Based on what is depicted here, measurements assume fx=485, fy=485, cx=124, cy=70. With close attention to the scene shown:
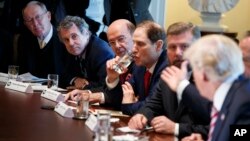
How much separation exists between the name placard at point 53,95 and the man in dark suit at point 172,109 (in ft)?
2.50

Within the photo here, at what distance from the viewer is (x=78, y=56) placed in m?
4.11

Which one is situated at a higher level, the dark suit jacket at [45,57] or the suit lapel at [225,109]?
the dark suit jacket at [45,57]

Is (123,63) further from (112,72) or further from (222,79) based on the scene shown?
(222,79)

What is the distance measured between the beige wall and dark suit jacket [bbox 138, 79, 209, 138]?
2.97m

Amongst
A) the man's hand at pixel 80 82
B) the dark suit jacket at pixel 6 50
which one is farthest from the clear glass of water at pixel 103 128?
the dark suit jacket at pixel 6 50

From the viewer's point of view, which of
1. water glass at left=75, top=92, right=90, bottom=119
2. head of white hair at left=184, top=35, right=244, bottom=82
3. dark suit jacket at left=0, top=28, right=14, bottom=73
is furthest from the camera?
dark suit jacket at left=0, top=28, right=14, bottom=73

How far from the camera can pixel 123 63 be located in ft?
10.8

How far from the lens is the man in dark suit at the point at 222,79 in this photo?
65.6 inches

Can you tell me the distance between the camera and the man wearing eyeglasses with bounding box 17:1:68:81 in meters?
4.58

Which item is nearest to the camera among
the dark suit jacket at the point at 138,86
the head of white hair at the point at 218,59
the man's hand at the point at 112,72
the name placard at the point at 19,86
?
the head of white hair at the point at 218,59

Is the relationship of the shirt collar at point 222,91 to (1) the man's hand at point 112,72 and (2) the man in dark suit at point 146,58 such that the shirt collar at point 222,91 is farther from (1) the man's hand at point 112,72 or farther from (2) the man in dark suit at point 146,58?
(1) the man's hand at point 112,72

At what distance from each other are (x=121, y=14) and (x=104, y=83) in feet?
6.60

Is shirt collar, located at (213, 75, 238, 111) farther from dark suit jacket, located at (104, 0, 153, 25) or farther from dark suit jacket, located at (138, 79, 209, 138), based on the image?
dark suit jacket, located at (104, 0, 153, 25)

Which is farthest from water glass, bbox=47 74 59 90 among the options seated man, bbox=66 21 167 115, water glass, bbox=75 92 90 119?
water glass, bbox=75 92 90 119
